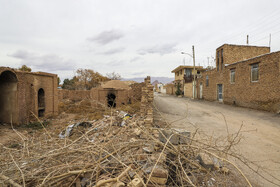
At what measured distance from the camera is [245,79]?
12.0 m

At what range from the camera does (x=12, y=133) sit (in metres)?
6.88

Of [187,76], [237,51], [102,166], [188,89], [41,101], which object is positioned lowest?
[102,166]

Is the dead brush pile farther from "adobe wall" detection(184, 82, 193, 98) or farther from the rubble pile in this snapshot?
"adobe wall" detection(184, 82, 193, 98)

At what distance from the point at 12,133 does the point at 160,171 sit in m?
8.21

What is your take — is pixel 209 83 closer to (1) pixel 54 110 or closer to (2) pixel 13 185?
(1) pixel 54 110

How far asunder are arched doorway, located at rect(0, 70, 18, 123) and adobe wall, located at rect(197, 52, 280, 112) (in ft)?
53.1

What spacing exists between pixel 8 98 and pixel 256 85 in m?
16.9

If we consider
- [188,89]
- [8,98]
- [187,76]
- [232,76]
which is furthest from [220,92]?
[8,98]

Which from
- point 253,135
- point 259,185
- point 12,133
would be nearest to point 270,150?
point 253,135

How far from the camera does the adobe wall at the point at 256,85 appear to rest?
9445 mm

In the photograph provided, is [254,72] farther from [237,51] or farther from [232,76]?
[237,51]

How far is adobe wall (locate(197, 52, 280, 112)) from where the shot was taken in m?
9.45

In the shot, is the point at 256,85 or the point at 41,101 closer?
the point at 41,101

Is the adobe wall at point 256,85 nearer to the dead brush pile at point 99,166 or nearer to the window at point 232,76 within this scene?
the window at point 232,76
